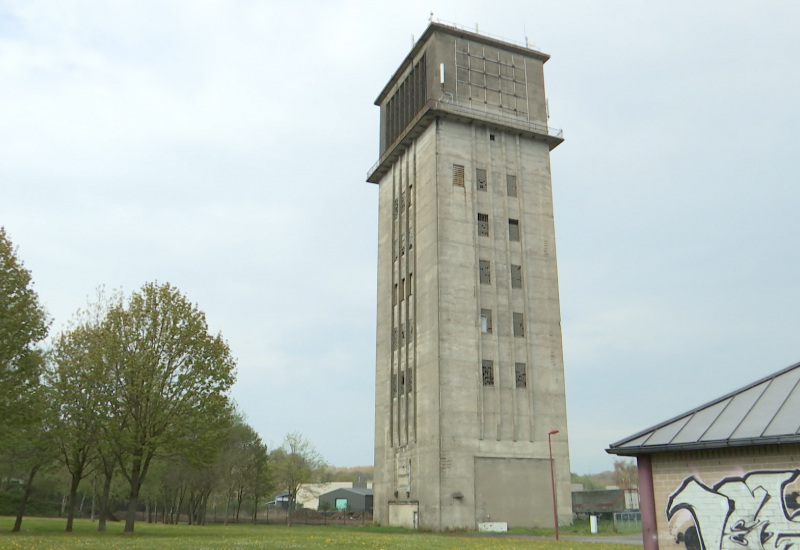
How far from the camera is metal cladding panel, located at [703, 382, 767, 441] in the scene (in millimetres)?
15438

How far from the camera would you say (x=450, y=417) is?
51812mm

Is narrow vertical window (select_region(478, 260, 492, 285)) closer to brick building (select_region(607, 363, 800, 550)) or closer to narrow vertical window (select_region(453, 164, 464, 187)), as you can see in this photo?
narrow vertical window (select_region(453, 164, 464, 187))

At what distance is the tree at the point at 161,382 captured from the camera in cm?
4172

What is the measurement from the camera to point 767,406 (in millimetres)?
15602

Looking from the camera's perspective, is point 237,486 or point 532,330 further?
point 237,486

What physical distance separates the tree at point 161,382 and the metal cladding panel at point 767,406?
33.7 metres

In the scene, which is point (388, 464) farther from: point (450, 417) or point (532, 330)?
point (532, 330)

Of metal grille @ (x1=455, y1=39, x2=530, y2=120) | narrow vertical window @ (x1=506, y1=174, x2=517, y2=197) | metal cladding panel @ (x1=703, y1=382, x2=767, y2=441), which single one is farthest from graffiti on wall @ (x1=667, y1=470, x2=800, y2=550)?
metal grille @ (x1=455, y1=39, x2=530, y2=120)

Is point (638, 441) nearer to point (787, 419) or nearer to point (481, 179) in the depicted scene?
point (787, 419)

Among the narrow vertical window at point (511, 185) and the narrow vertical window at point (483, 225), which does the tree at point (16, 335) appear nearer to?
the narrow vertical window at point (483, 225)

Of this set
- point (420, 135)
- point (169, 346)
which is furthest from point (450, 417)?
point (420, 135)

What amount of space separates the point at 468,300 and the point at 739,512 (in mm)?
40250

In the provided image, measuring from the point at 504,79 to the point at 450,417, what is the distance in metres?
32.5

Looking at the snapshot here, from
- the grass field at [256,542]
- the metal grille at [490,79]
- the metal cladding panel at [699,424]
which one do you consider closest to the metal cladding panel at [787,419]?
the metal cladding panel at [699,424]
